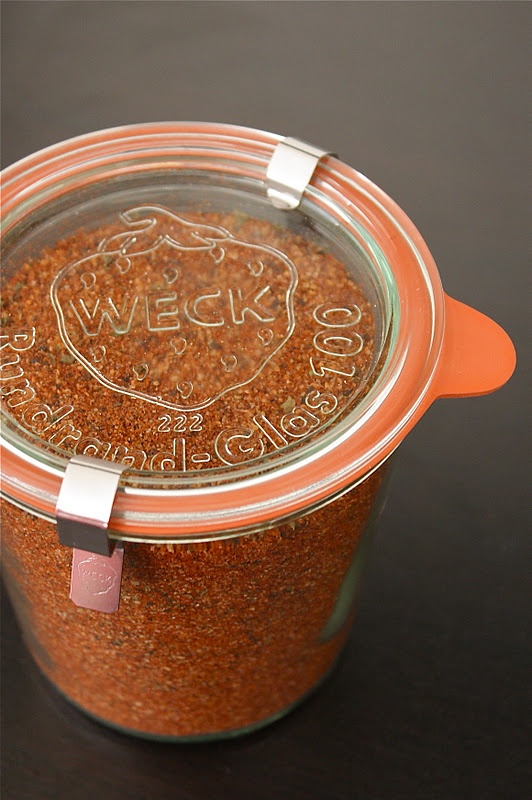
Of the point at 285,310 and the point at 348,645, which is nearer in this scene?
the point at 285,310

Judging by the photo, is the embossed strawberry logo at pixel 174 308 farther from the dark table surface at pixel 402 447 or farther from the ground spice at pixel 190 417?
the dark table surface at pixel 402 447

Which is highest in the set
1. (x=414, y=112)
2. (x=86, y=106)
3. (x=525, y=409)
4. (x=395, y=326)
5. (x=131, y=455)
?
(x=414, y=112)

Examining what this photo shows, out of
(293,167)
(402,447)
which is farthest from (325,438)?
(402,447)

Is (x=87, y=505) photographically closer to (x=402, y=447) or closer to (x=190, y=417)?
(x=190, y=417)

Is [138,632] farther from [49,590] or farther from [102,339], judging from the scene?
[102,339]

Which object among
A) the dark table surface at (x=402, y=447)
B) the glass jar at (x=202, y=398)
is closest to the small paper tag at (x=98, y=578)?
the glass jar at (x=202, y=398)

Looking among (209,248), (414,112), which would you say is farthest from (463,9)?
(209,248)
